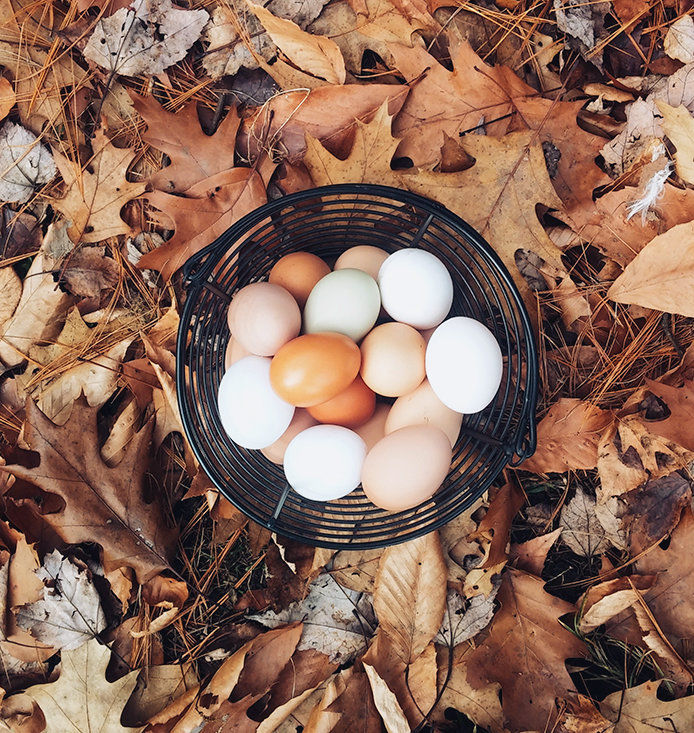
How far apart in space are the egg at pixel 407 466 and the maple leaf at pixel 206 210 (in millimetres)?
678

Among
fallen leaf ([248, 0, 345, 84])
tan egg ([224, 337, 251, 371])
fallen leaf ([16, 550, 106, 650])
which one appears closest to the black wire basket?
tan egg ([224, 337, 251, 371])

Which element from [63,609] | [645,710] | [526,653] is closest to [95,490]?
[63,609]

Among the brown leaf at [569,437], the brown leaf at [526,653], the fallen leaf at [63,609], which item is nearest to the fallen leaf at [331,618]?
the brown leaf at [526,653]

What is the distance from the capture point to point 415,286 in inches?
51.1

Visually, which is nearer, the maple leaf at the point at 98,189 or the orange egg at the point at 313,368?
the orange egg at the point at 313,368

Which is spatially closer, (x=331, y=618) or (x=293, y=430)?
(x=293, y=430)

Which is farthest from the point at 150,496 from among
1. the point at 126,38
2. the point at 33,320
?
the point at 126,38

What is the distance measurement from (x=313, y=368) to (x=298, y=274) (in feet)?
0.87

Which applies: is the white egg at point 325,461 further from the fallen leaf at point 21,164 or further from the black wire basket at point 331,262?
the fallen leaf at point 21,164

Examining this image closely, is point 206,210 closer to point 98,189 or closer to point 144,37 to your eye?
point 98,189

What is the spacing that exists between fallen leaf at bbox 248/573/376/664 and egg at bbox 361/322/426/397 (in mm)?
543

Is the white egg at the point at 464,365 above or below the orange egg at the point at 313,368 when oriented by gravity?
below

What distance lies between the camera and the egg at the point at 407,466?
3.99 feet

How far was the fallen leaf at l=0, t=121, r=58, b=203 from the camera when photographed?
160 centimetres
